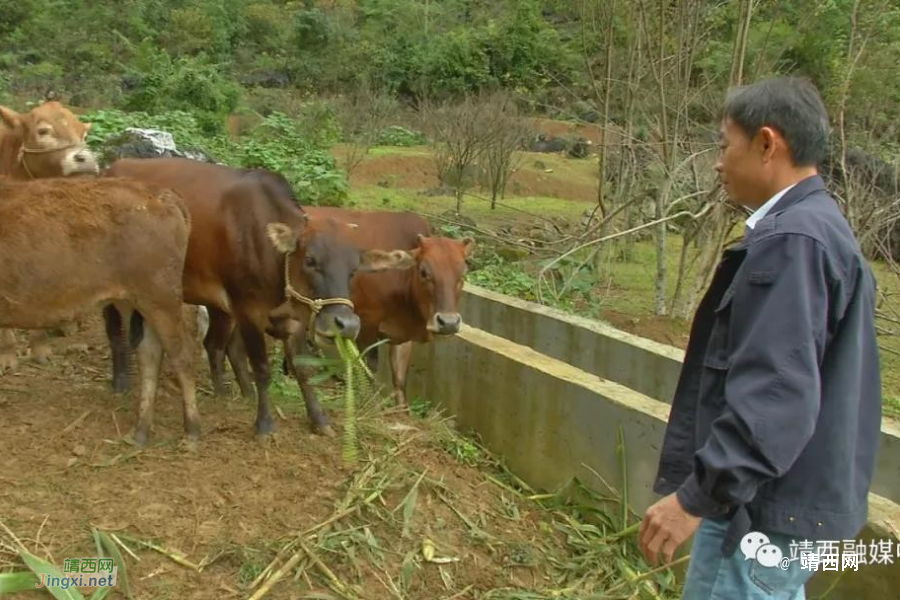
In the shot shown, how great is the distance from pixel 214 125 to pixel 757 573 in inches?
773

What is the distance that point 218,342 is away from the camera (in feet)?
20.0

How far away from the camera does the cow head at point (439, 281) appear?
5949mm

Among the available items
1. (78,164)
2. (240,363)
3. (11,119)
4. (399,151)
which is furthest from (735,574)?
(399,151)

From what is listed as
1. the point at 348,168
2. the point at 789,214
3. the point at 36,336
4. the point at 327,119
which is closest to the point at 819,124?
the point at 789,214

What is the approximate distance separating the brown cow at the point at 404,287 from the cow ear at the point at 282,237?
1.13m

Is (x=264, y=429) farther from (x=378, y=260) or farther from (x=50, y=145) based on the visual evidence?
(x=50, y=145)

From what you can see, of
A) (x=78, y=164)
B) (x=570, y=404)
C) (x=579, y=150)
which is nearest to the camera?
(x=570, y=404)

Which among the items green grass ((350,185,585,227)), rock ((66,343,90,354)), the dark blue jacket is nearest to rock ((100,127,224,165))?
rock ((66,343,90,354))

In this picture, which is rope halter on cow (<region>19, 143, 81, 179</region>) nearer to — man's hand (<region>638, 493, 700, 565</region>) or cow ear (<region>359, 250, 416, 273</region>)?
cow ear (<region>359, 250, 416, 273</region>)

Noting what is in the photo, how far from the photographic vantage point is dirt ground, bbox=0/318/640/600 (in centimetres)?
398

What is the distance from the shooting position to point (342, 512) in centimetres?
435

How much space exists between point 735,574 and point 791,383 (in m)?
0.60

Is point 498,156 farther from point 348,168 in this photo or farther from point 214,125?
point 214,125

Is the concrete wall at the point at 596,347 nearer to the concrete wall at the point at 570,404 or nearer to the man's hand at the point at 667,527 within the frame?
the concrete wall at the point at 570,404
